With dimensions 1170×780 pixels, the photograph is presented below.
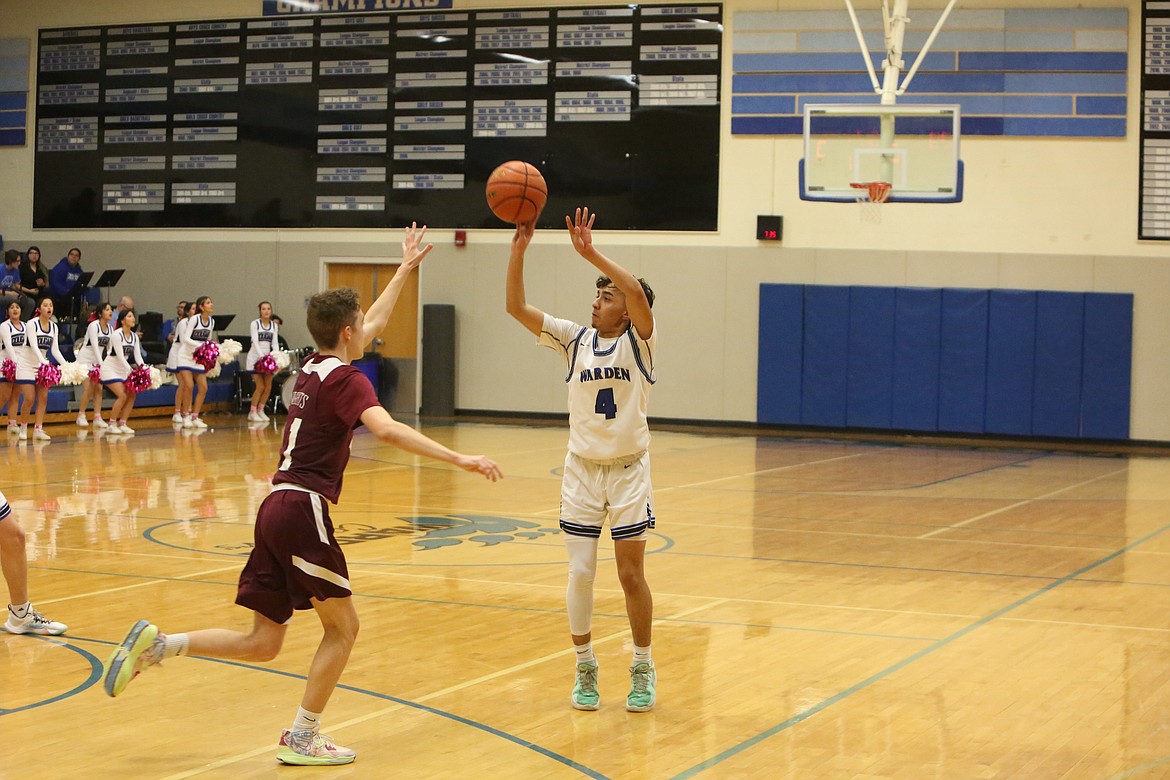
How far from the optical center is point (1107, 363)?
20141 mm

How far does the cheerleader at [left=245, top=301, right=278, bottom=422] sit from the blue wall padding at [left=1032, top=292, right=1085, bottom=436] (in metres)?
12.4

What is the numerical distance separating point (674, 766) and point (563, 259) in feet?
60.2

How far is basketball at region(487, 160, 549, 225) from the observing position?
5.92 meters

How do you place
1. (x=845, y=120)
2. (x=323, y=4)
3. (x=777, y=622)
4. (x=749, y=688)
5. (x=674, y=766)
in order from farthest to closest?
1. (x=323, y=4)
2. (x=845, y=120)
3. (x=777, y=622)
4. (x=749, y=688)
5. (x=674, y=766)

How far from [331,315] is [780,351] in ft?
56.5

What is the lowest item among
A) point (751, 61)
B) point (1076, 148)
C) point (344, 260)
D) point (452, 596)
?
point (452, 596)

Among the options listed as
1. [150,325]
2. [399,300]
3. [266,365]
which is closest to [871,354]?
[399,300]

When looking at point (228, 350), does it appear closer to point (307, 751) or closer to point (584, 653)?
point (584, 653)

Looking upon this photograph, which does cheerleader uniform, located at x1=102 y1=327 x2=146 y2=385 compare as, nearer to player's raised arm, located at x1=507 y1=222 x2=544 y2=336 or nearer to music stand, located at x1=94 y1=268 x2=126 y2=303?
music stand, located at x1=94 y1=268 x2=126 y2=303

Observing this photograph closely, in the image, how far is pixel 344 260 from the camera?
2373 centimetres

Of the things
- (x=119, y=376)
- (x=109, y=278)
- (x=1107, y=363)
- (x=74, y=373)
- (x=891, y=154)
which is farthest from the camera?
(x=109, y=278)

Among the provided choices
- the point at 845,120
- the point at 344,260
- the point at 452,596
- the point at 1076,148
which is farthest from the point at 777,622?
the point at 344,260

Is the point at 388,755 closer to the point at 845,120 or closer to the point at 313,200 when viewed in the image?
the point at 845,120

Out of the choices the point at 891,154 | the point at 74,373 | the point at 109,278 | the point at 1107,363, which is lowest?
the point at 74,373
